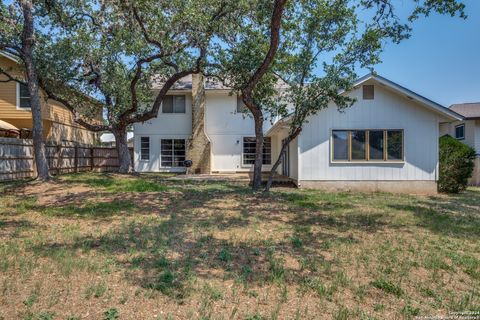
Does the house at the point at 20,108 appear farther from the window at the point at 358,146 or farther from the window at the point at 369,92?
the window at the point at 369,92

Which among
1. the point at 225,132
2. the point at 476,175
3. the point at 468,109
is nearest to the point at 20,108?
the point at 225,132

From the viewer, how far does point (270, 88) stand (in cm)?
1184

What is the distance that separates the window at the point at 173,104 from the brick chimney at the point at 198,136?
1.17 meters

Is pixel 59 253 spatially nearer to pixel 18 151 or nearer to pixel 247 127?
pixel 18 151

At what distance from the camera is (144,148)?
894 inches

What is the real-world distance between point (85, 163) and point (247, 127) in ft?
34.0

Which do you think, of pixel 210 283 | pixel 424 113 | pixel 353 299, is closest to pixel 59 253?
pixel 210 283

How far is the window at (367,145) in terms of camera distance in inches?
534

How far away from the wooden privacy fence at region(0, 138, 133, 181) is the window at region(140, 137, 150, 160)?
2379mm

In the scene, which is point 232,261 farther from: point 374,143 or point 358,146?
point 374,143

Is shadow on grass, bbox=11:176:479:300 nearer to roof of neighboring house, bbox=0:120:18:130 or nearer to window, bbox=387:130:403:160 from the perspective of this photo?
window, bbox=387:130:403:160

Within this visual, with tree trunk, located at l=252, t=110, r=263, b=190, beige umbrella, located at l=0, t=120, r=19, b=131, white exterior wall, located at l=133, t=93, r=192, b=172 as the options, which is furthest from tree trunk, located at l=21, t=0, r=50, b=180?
white exterior wall, located at l=133, t=93, r=192, b=172

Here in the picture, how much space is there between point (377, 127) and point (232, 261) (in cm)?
1048

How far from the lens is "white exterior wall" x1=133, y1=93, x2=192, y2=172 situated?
22.4 meters
